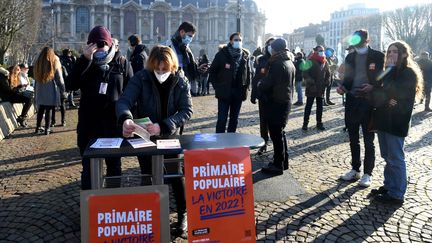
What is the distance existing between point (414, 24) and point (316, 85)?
5525cm

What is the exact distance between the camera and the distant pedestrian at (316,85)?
970cm

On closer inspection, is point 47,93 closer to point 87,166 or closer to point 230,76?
point 230,76

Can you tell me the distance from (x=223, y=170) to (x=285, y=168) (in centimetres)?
331

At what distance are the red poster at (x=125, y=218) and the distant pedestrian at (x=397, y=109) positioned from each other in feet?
10.4

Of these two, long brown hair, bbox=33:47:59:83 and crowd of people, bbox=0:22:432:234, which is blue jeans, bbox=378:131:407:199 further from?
long brown hair, bbox=33:47:59:83

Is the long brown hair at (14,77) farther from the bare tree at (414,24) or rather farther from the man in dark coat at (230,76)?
the bare tree at (414,24)

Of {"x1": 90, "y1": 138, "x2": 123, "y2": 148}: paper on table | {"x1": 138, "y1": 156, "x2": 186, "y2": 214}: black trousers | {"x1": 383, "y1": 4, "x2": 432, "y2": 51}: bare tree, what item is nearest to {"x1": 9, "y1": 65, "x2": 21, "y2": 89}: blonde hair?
{"x1": 138, "y1": 156, "x2": 186, "y2": 214}: black trousers

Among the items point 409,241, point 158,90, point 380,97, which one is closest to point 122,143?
point 158,90

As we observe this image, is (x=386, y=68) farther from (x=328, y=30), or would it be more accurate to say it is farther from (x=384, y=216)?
(x=328, y=30)

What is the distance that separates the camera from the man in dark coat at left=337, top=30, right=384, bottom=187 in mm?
5562

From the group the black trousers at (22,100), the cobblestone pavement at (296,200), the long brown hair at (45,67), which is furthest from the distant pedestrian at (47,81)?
the black trousers at (22,100)

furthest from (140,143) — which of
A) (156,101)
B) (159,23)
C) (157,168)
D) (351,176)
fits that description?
(159,23)

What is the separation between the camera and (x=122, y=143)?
133 inches

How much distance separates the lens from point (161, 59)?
147 inches
